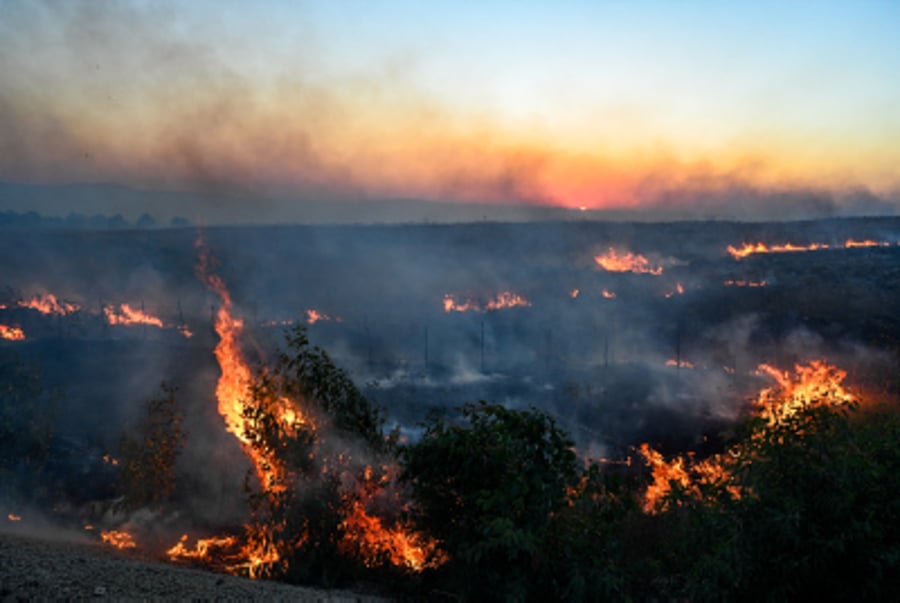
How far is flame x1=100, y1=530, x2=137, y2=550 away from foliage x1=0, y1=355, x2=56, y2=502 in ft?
10.2

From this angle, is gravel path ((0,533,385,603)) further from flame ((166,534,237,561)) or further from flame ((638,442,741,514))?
flame ((638,442,741,514))

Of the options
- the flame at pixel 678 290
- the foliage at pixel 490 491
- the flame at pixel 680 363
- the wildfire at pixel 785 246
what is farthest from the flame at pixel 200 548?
the wildfire at pixel 785 246

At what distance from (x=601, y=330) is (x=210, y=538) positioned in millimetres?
34338

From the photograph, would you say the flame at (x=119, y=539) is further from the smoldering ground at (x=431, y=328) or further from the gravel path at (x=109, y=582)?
the gravel path at (x=109, y=582)

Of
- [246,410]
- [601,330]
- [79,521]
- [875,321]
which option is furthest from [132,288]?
[875,321]

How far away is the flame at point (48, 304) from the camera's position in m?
41.4

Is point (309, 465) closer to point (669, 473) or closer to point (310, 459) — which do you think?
point (310, 459)

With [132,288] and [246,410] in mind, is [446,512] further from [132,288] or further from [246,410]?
[132,288]

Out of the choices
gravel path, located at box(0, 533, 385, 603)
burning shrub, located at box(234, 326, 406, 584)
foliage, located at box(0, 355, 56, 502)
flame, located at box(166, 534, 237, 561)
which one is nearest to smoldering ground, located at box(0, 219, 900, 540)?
foliage, located at box(0, 355, 56, 502)

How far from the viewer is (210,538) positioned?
470 inches

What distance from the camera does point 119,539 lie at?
11.8 m

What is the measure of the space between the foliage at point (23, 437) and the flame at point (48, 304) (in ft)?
85.0

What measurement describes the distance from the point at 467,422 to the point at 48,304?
120ft

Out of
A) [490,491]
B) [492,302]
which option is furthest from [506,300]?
[490,491]
